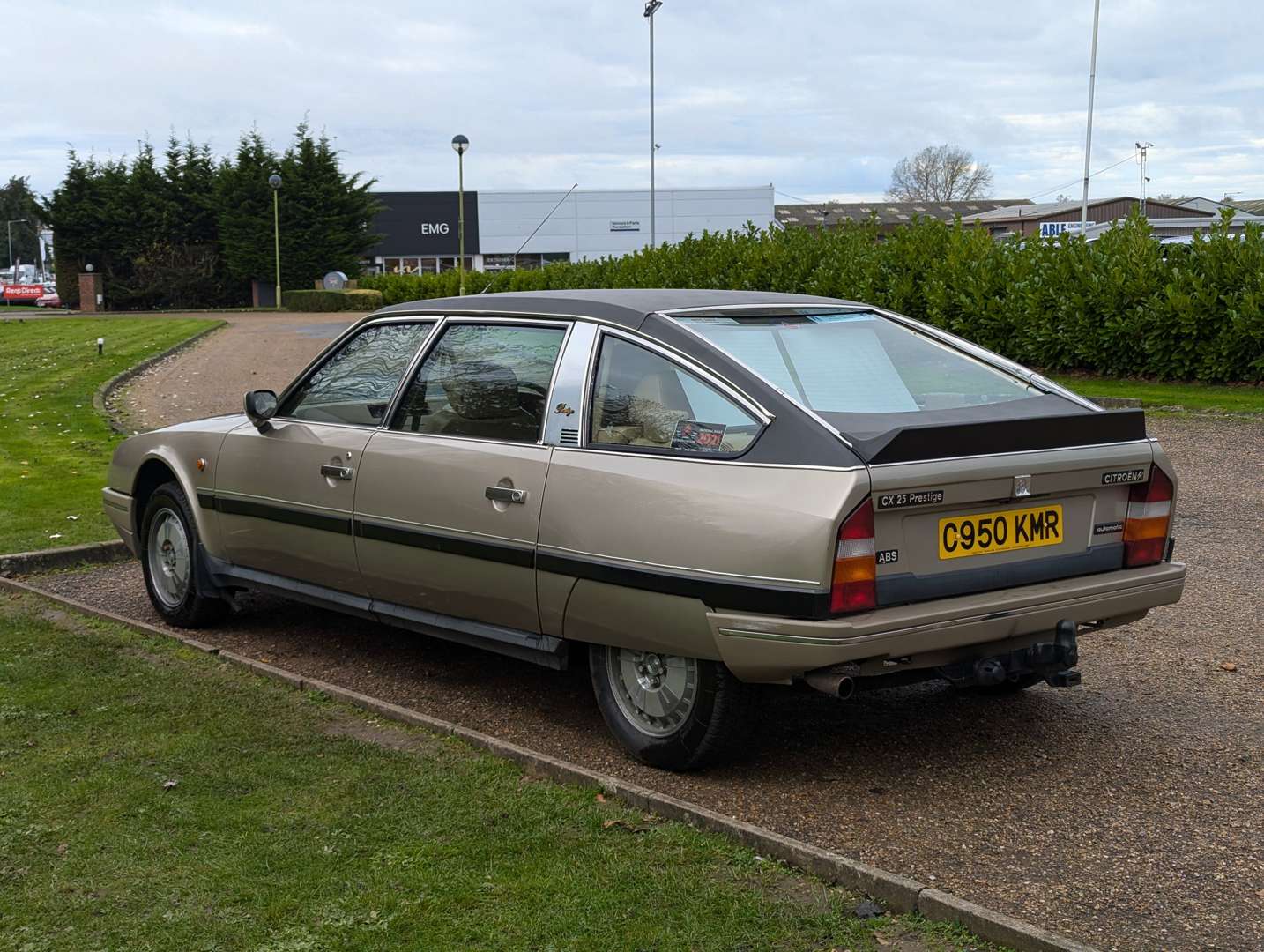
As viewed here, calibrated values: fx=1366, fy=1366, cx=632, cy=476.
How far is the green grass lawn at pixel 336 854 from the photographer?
351 cm

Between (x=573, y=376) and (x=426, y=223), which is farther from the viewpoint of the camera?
(x=426, y=223)

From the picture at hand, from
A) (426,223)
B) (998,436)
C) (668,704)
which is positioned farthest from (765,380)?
(426,223)

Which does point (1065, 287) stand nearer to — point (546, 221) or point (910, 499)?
point (910, 499)

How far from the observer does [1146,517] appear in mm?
4832

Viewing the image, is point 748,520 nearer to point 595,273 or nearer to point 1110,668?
point 1110,668

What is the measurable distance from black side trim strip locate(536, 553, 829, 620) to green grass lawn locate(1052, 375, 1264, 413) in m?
11.5

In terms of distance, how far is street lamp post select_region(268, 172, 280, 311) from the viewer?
161ft

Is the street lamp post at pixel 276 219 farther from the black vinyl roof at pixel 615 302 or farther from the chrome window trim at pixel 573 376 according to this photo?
the chrome window trim at pixel 573 376

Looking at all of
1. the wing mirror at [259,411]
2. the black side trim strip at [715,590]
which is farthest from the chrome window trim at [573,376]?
the wing mirror at [259,411]

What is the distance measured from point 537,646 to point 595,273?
29580mm

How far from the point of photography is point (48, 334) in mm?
33844

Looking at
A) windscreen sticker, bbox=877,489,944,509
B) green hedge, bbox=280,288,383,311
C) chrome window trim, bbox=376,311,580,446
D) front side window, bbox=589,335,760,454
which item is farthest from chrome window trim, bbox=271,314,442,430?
green hedge, bbox=280,288,383,311

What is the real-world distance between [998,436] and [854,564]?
0.69 metres

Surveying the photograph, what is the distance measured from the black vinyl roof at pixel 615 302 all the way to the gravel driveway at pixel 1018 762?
1.58 m
